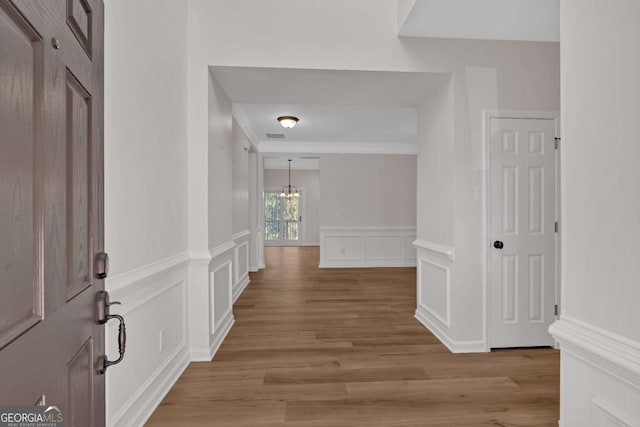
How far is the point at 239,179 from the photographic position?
4.72 metres

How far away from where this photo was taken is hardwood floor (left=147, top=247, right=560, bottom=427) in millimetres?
1912

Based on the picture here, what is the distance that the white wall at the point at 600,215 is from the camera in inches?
39.0

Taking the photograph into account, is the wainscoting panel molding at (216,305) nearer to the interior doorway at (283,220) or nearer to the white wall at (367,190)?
the white wall at (367,190)

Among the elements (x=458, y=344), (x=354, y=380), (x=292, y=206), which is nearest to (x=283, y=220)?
(x=292, y=206)

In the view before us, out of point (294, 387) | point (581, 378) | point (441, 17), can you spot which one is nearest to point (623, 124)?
point (581, 378)

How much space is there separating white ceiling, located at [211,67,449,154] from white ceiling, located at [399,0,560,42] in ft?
1.17

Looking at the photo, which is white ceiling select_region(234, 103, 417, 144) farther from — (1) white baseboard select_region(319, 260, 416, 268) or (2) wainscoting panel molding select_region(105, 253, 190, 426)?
(2) wainscoting panel molding select_region(105, 253, 190, 426)

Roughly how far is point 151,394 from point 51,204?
168 cm

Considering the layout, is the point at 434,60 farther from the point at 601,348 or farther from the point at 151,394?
the point at 151,394

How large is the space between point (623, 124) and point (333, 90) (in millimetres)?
2449

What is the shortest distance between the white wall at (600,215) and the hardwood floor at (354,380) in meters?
0.90

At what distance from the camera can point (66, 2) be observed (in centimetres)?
85

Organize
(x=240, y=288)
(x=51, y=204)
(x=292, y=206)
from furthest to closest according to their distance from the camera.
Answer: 1. (x=292, y=206)
2. (x=240, y=288)
3. (x=51, y=204)

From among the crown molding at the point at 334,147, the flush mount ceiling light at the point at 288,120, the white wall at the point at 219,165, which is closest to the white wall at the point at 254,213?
the crown molding at the point at 334,147
